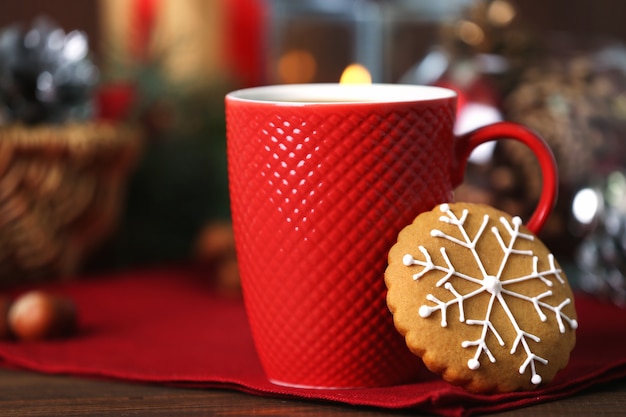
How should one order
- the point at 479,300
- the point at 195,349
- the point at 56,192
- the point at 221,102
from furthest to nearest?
the point at 221,102 < the point at 56,192 < the point at 195,349 < the point at 479,300

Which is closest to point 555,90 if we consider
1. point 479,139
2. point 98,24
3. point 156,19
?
point 479,139

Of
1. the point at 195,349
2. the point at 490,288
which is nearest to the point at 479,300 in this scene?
Answer: the point at 490,288

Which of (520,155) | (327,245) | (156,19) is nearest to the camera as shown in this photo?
(327,245)

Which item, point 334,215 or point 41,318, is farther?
point 41,318

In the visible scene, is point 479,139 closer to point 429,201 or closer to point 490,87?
point 429,201

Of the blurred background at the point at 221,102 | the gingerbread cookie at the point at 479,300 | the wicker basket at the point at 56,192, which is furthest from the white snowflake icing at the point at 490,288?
the wicker basket at the point at 56,192

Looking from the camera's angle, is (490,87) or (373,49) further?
(373,49)

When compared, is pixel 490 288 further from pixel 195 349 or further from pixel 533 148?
pixel 195 349

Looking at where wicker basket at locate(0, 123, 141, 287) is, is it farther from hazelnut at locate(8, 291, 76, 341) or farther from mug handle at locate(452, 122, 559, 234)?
mug handle at locate(452, 122, 559, 234)
